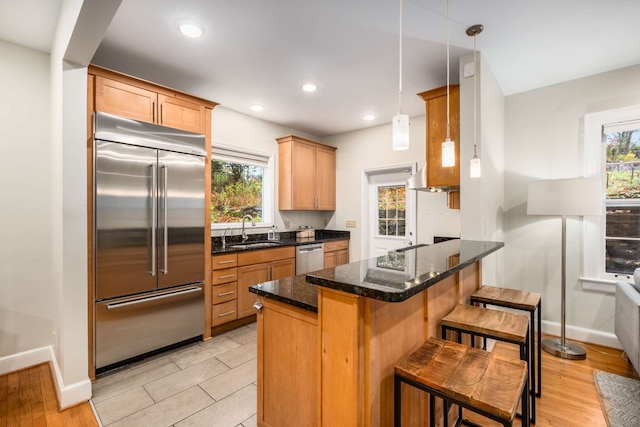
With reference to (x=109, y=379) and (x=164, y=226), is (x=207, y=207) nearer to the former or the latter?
(x=164, y=226)

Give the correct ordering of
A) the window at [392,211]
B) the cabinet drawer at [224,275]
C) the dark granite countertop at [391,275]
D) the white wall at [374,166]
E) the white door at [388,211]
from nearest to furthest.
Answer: the dark granite countertop at [391,275]
the cabinet drawer at [224,275]
the white wall at [374,166]
the white door at [388,211]
the window at [392,211]

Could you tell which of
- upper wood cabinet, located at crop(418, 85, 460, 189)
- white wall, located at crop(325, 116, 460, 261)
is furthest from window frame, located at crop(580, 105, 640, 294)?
upper wood cabinet, located at crop(418, 85, 460, 189)

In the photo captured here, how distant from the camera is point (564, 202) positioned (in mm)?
2715

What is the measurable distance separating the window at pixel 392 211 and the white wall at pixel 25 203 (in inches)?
159

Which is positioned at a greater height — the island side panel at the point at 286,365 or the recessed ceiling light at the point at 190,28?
the recessed ceiling light at the point at 190,28

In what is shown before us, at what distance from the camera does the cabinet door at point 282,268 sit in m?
3.73

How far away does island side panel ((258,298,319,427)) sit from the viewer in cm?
143

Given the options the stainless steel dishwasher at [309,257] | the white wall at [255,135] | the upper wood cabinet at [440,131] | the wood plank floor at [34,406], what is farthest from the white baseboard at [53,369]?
the upper wood cabinet at [440,131]

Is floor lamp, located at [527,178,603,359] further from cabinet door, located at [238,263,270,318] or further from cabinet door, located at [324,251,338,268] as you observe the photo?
cabinet door, located at [238,263,270,318]

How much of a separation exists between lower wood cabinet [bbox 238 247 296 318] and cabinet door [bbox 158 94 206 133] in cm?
148

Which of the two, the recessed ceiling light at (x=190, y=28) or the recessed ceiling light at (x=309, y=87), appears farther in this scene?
the recessed ceiling light at (x=309, y=87)

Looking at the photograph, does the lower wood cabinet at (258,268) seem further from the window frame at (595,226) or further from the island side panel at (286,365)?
the window frame at (595,226)

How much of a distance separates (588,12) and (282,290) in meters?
2.79

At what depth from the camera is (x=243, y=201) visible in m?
4.22
